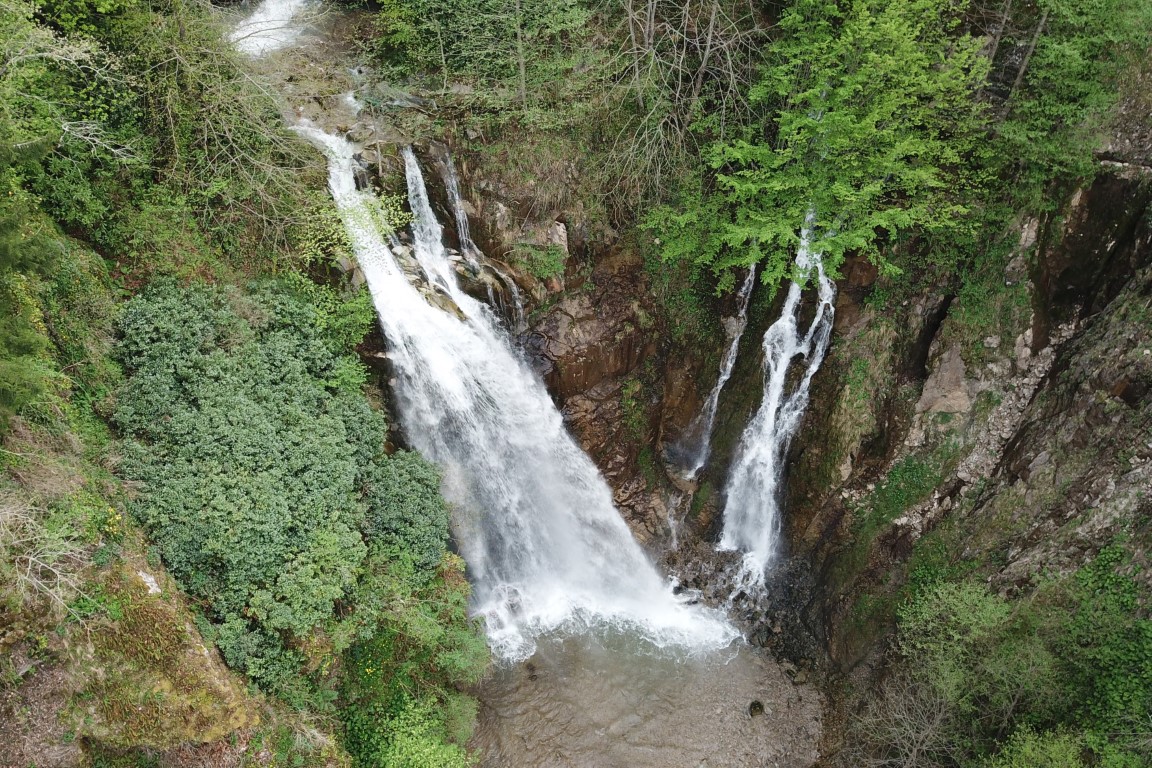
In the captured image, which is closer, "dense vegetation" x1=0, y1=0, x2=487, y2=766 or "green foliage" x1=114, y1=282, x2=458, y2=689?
"dense vegetation" x1=0, y1=0, x2=487, y2=766

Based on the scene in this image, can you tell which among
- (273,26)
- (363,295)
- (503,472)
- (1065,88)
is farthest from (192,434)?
(1065,88)

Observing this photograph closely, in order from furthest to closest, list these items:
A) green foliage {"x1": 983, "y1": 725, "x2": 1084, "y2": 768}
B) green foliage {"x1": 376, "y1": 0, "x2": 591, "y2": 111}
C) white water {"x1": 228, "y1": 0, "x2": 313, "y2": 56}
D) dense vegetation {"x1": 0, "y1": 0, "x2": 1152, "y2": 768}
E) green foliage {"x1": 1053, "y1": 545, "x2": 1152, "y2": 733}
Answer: white water {"x1": 228, "y1": 0, "x2": 313, "y2": 56}
green foliage {"x1": 376, "y1": 0, "x2": 591, "y2": 111}
green foliage {"x1": 1053, "y1": 545, "x2": 1152, "y2": 733}
green foliage {"x1": 983, "y1": 725, "x2": 1084, "y2": 768}
dense vegetation {"x1": 0, "y1": 0, "x2": 1152, "y2": 768}

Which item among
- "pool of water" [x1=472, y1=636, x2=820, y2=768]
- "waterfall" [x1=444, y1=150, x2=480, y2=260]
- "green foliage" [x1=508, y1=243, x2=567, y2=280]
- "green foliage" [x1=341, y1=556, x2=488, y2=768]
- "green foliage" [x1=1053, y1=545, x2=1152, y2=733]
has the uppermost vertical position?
"waterfall" [x1=444, y1=150, x2=480, y2=260]

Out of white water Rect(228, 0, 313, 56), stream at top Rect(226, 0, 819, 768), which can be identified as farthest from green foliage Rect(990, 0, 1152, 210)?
white water Rect(228, 0, 313, 56)

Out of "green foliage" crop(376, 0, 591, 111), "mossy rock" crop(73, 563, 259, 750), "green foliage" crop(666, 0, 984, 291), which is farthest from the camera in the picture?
"green foliage" crop(376, 0, 591, 111)

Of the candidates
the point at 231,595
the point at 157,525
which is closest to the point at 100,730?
the point at 231,595

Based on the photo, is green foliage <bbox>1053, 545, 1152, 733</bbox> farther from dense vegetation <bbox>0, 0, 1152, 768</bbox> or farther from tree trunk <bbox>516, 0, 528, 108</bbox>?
tree trunk <bbox>516, 0, 528, 108</bbox>

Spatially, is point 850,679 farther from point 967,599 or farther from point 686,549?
point 686,549
